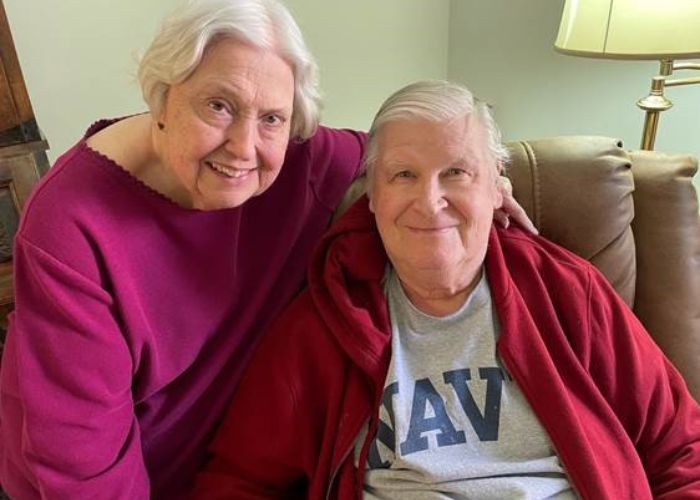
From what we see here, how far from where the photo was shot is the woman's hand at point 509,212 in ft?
4.02

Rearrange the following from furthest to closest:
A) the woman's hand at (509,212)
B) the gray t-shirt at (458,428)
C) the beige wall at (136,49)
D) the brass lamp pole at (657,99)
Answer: the beige wall at (136,49) → the brass lamp pole at (657,99) → the woman's hand at (509,212) → the gray t-shirt at (458,428)

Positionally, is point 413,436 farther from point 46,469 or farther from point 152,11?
point 152,11

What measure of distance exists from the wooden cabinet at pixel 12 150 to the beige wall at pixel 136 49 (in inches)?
9.5

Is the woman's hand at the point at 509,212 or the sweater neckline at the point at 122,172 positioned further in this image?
the woman's hand at the point at 509,212

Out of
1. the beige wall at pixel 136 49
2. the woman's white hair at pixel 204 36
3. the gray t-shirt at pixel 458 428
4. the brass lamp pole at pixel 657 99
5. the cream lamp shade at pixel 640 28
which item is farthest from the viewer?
the beige wall at pixel 136 49

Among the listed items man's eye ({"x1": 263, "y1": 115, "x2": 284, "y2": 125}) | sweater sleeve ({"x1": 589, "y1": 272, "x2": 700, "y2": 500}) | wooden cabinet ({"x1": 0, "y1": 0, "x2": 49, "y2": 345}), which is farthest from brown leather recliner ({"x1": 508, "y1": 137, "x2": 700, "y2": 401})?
wooden cabinet ({"x1": 0, "y1": 0, "x2": 49, "y2": 345})

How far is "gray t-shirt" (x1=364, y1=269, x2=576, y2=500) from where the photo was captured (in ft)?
3.55

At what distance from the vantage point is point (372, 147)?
1182 mm

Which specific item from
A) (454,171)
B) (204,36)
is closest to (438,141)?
(454,171)

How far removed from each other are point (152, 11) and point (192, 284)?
1.14m

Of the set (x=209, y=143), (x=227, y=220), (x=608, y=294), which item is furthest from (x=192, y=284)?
(x=608, y=294)

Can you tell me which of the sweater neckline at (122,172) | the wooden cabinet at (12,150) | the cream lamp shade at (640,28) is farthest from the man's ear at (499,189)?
the wooden cabinet at (12,150)

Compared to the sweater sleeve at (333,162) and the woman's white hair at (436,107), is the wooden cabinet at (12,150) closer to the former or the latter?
the sweater sleeve at (333,162)

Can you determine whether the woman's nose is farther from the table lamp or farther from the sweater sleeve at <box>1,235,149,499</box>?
the table lamp
